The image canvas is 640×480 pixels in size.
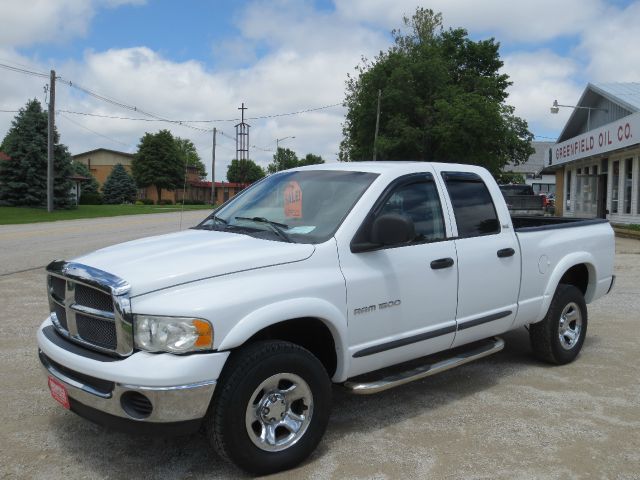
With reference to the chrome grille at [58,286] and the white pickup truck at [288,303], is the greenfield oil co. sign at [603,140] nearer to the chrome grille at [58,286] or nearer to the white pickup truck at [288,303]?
the white pickup truck at [288,303]

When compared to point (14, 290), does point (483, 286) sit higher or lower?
higher

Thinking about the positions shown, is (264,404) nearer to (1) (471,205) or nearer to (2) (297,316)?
(2) (297,316)

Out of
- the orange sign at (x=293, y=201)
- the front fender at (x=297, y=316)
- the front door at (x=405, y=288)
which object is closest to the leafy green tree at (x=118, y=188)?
the orange sign at (x=293, y=201)

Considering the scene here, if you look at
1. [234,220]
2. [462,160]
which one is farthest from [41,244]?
[462,160]

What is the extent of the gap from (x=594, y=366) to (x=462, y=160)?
115ft

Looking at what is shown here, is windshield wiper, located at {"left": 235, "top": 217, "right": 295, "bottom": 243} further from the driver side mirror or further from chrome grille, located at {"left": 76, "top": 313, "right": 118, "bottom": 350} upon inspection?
chrome grille, located at {"left": 76, "top": 313, "right": 118, "bottom": 350}

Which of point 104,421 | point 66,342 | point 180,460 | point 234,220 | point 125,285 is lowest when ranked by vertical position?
point 180,460

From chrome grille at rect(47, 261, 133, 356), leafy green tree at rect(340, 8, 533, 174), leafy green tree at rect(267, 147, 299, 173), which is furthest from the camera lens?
leafy green tree at rect(267, 147, 299, 173)

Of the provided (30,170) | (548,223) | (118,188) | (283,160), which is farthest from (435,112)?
(283,160)

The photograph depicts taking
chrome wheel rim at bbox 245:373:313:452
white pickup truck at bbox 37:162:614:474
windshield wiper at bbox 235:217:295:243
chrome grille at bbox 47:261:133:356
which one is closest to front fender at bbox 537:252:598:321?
white pickup truck at bbox 37:162:614:474

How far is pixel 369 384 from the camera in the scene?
12.8 feet

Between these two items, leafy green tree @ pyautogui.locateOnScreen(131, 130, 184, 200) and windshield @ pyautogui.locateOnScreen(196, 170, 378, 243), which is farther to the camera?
leafy green tree @ pyautogui.locateOnScreen(131, 130, 184, 200)

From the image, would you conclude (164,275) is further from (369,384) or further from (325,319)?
(369,384)

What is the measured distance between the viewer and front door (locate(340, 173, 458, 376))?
3885 millimetres
